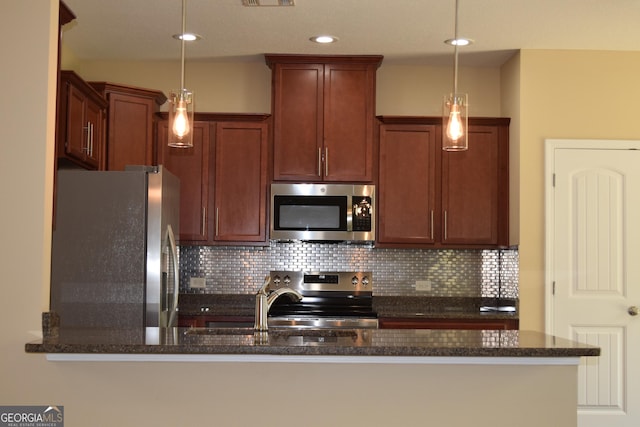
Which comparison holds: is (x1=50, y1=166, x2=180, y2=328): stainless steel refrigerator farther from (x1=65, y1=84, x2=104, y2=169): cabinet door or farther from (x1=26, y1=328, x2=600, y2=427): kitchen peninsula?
(x1=26, y1=328, x2=600, y2=427): kitchen peninsula

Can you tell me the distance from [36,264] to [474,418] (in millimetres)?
1752

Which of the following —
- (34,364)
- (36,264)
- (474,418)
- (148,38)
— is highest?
(148,38)

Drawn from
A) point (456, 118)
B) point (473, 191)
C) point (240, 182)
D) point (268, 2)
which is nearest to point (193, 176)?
point (240, 182)

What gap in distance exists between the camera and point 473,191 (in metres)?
5.61

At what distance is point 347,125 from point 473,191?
3.20 ft

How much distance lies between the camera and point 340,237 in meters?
5.52

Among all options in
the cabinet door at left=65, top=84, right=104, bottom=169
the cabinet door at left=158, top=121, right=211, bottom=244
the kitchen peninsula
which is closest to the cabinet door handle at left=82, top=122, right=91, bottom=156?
the cabinet door at left=65, top=84, right=104, bottom=169

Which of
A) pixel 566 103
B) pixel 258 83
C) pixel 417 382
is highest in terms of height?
pixel 258 83

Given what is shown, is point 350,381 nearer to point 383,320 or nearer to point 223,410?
point 223,410

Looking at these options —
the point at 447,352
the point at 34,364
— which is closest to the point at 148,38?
the point at 34,364

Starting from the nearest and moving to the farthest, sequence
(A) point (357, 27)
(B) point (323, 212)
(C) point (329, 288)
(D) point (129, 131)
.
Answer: (A) point (357, 27) < (D) point (129, 131) < (B) point (323, 212) < (C) point (329, 288)

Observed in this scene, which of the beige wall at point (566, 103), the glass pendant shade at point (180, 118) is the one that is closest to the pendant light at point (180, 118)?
the glass pendant shade at point (180, 118)

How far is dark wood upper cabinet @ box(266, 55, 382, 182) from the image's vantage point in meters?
5.55

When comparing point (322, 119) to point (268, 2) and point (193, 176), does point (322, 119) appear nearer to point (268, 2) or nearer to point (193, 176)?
point (193, 176)
